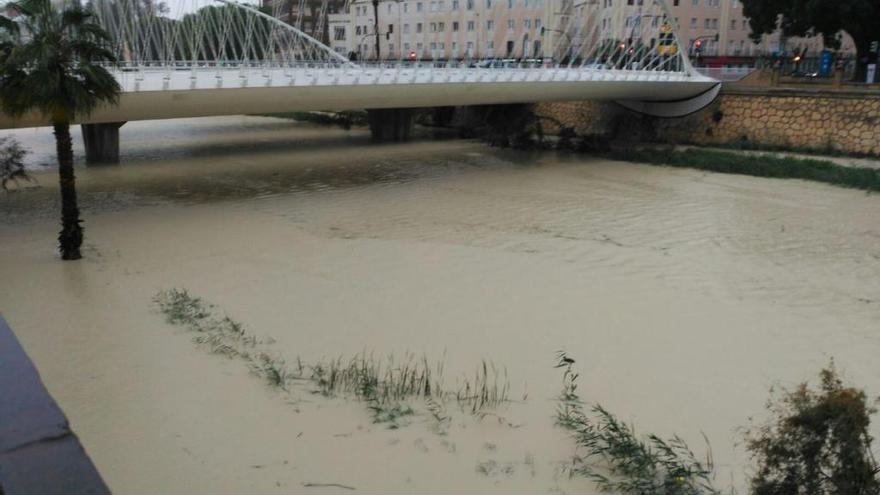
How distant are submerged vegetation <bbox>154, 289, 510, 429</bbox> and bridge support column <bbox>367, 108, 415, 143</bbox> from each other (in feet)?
78.9

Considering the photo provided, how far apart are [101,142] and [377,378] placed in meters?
20.3

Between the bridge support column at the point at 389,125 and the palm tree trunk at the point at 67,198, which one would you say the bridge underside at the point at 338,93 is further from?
the bridge support column at the point at 389,125

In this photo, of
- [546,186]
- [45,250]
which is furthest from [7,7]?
[546,186]

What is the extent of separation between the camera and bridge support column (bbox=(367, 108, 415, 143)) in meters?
32.2

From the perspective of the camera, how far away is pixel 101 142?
79.3 ft

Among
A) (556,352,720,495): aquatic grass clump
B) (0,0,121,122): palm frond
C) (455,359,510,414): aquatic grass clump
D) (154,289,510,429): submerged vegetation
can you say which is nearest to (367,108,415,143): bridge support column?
(0,0,121,122): palm frond

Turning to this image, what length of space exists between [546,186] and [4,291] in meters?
13.9

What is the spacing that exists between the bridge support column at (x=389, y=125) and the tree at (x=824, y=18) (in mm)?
14853

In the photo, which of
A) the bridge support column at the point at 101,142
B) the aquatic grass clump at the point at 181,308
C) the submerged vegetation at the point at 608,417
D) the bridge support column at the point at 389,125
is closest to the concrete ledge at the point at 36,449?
the submerged vegetation at the point at 608,417

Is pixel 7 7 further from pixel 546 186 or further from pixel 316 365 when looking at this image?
pixel 546 186

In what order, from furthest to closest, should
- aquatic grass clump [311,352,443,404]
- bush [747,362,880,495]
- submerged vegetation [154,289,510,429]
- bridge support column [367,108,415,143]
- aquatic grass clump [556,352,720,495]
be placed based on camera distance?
1. bridge support column [367,108,415,143]
2. aquatic grass clump [311,352,443,404]
3. submerged vegetation [154,289,510,429]
4. aquatic grass clump [556,352,720,495]
5. bush [747,362,880,495]

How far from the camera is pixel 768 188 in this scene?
20.2m

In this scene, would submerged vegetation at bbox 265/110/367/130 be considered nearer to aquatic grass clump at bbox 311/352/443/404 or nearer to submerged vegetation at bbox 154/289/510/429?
submerged vegetation at bbox 154/289/510/429

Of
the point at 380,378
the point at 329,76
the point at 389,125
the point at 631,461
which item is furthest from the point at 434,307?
the point at 389,125
